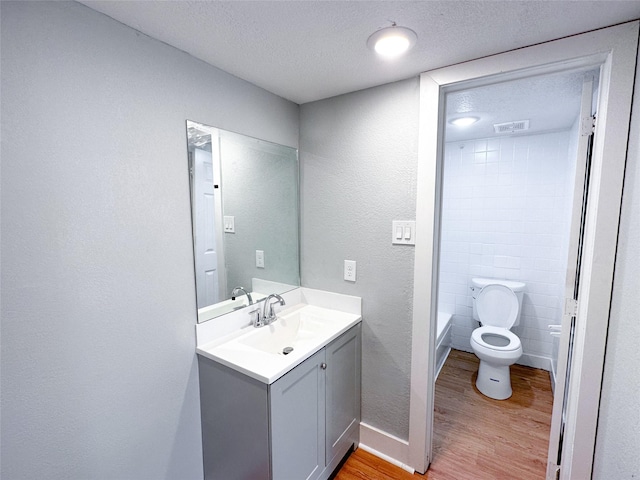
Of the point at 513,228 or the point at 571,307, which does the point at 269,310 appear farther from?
the point at 513,228

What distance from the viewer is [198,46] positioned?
128 centimetres

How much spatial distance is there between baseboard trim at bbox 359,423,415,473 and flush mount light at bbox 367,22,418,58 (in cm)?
209

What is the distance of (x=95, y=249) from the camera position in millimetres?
1079

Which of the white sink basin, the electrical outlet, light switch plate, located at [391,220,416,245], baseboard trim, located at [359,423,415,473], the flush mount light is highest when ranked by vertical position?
the flush mount light

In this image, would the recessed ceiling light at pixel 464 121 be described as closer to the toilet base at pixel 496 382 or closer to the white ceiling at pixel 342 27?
the white ceiling at pixel 342 27

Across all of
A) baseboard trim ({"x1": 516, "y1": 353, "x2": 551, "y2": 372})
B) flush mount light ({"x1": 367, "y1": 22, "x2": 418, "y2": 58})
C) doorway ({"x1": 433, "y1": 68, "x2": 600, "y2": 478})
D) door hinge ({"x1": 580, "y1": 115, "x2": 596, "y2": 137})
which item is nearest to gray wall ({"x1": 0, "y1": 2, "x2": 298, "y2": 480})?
flush mount light ({"x1": 367, "y1": 22, "x2": 418, "y2": 58})

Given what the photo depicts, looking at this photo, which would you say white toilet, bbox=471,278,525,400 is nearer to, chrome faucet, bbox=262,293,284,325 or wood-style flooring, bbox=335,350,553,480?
wood-style flooring, bbox=335,350,553,480

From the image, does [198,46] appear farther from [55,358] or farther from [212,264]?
[55,358]

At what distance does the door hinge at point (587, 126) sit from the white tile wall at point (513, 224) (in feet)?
4.31

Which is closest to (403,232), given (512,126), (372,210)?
(372,210)

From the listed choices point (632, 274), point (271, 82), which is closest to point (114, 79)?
point (271, 82)

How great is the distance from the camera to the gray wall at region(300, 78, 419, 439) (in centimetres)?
164

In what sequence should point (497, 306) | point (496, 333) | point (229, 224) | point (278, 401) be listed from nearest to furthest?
1. point (278, 401)
2. point (229, 224)
3. point (496, 333)
4. point (497, 306)

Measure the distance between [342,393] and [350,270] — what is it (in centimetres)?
72
